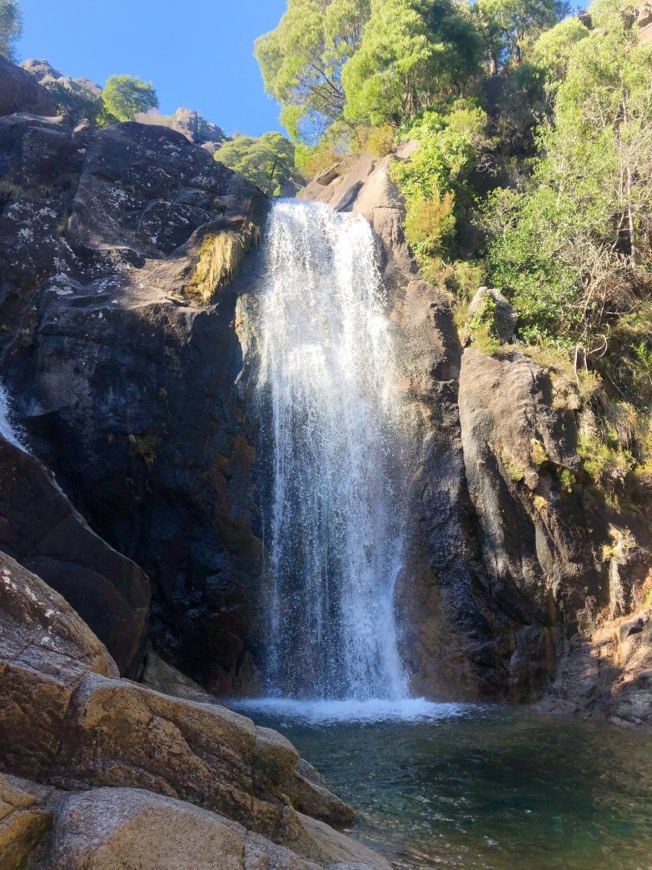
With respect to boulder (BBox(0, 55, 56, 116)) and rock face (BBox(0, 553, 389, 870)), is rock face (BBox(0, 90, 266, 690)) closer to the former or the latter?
boulder (BBox(0, 55, 56, 116))

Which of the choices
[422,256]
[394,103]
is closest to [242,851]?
[422,256]

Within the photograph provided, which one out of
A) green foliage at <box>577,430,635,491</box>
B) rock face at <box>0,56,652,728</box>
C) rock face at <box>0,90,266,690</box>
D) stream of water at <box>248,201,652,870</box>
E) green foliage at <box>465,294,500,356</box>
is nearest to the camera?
stream of water at <box>248,201,652,870</box>

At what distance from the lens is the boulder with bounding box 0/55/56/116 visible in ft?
80.7

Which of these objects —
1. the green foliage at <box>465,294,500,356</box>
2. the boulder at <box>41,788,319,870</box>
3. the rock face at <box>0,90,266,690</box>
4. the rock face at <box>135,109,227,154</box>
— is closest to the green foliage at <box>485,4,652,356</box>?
the green foliage at <box>465,294,500,356</box>

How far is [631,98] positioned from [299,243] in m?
11.7

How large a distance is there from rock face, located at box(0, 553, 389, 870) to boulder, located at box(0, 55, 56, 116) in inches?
940

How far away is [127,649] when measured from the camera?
35.1ft

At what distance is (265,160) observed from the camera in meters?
47.0

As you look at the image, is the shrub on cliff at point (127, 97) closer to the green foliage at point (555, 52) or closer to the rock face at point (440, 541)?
the green foliage at point (555, 52)

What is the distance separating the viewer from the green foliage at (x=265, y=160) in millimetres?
43312

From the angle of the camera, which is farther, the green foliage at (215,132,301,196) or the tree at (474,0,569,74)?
the green foliage at (215,132,301,196)

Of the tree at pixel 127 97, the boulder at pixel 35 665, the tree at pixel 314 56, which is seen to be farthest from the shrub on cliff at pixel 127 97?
the boulder at pixel 35 665

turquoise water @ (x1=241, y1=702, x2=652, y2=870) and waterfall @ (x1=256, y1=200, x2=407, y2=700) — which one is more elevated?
waterfall @ (x1=256, y1=200, x2=407, y2=700)

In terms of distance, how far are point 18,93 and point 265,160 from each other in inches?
948
